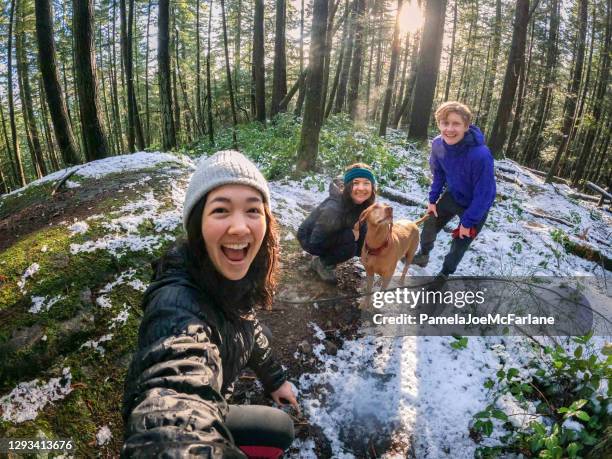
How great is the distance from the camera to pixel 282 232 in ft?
17.0

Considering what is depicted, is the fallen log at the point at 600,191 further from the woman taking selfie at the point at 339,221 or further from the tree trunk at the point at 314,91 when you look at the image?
the woman taking selfie at the point at 339,221

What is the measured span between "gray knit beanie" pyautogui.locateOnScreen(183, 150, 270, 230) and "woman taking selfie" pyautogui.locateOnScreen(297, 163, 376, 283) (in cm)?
234

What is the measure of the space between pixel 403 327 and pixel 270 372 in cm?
205

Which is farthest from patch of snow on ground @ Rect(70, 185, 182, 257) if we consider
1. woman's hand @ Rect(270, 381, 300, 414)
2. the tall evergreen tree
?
the tall evergreen tree

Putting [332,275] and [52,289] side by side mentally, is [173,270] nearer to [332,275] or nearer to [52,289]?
[52,289]

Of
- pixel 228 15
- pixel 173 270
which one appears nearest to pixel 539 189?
pixel 173 270

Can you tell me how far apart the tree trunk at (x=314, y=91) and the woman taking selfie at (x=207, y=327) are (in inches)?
238

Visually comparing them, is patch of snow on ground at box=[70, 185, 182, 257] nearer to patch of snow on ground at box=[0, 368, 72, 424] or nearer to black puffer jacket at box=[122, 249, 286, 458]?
patch of snow on ground at box=[0, 368, 72, 424]

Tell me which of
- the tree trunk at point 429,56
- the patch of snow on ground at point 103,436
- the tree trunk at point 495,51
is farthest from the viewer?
the tree trunk at point 495,51

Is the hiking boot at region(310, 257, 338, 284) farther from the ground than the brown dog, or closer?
closer

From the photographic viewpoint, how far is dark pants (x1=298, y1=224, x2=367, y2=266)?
4.21 metres

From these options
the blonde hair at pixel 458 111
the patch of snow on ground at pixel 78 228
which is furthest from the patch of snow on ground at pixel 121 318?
the blonde hair at pixel 458 111

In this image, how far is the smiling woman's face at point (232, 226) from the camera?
1.58 m

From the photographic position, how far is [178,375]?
1240mm
